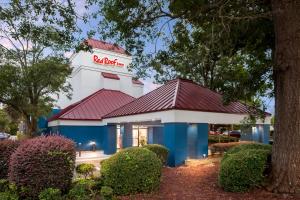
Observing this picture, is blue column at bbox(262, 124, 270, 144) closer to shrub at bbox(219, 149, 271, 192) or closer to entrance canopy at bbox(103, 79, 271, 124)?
entrance canopy at bbox(103, 79, 271, 124)

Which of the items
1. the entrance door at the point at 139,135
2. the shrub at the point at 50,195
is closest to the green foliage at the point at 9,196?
the shrub at the point at 50,195

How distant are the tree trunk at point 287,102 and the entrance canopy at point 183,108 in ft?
24.1

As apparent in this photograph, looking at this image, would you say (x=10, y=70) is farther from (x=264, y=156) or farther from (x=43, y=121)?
(x=264, y=156)

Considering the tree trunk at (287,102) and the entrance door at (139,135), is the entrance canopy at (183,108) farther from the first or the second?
the tree trunk at (287,102)

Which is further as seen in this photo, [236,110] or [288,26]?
[236,110]

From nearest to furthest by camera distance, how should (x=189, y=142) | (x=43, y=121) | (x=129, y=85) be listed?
(x=189, y=142)
(x=43, y=121)
(x=129, y=85)

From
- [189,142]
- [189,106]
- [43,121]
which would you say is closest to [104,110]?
[43,121]

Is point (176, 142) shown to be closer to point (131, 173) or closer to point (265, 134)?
point (131, 173)

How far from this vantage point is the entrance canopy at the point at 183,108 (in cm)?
1599

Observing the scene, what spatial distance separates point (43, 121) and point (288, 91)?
27244mm

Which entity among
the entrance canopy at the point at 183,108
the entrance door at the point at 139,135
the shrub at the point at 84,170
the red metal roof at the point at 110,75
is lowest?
the shrub at the point at 84,170

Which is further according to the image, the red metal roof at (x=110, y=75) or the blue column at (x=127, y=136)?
the red metal roof at (x=110, y=75)

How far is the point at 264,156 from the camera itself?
902 centimetres

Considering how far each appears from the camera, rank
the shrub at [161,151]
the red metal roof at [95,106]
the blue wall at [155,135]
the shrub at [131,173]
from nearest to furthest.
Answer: the shrub at [131,173]
the shrub at [161,151]
the blue wall at [155,135]
the red metal roof at [95,106]
